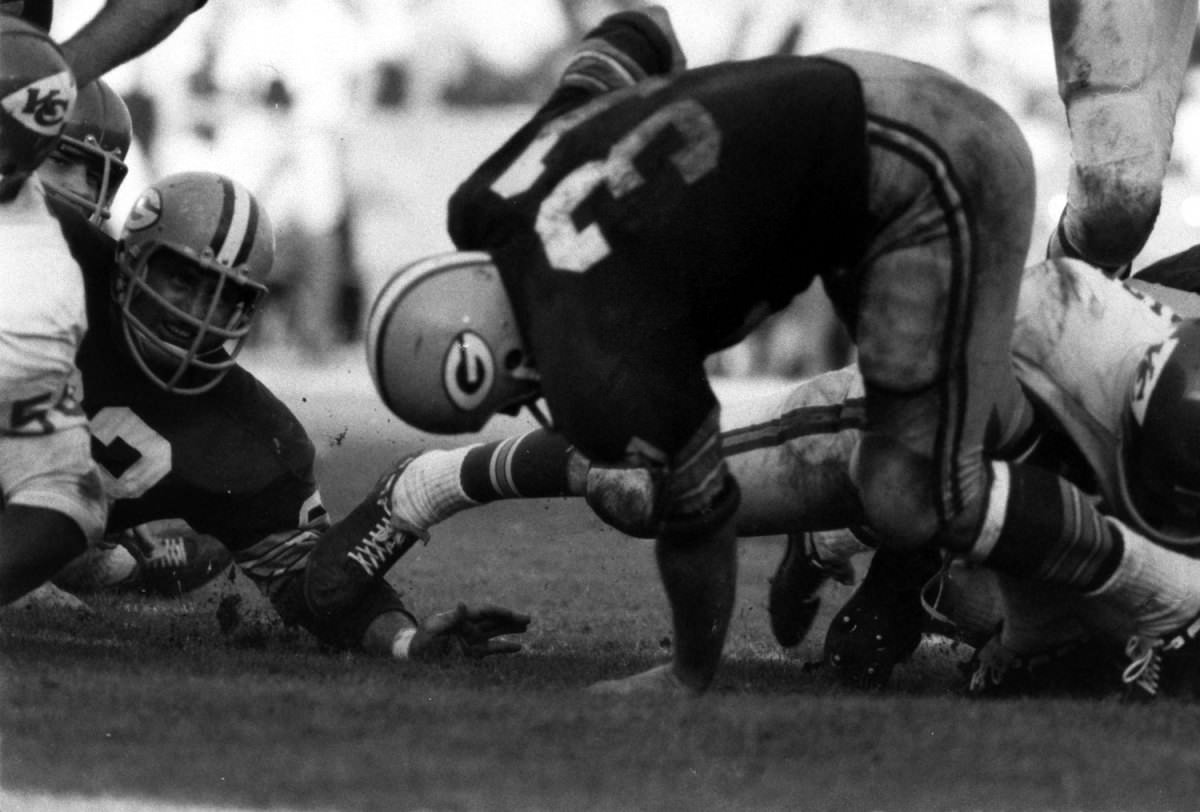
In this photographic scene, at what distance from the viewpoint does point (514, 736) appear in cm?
289

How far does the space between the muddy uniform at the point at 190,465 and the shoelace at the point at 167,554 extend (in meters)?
0.70

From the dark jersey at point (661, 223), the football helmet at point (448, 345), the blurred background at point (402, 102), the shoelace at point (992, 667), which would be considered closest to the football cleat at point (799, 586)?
the shoelace at point (992, 667)

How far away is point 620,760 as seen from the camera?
2756 millimetres

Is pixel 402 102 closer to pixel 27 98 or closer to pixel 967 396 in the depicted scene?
pixel 27 98

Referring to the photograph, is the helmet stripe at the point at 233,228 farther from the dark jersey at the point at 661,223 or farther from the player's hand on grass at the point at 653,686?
the player's hand on grass at the point at 653,686

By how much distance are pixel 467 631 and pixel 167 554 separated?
132cm

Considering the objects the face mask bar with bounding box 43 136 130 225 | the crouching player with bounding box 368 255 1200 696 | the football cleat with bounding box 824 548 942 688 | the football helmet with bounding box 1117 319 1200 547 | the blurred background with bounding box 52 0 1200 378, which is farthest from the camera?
the blurred background with bounding box 52 0 1200 378

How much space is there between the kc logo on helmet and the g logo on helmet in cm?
99

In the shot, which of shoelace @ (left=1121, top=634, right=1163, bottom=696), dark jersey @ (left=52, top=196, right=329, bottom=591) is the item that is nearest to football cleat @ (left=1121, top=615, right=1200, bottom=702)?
shoelace @ (left=1121, top=634, right=1163, bottom=696)

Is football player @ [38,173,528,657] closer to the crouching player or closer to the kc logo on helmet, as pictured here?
the crouching player

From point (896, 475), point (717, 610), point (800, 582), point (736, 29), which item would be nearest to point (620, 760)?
point (717, 610)

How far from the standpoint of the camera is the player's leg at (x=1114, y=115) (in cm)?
426

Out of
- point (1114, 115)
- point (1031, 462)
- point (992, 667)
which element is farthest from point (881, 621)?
point (1114, 115)

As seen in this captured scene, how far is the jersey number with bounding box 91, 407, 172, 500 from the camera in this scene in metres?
4.06
